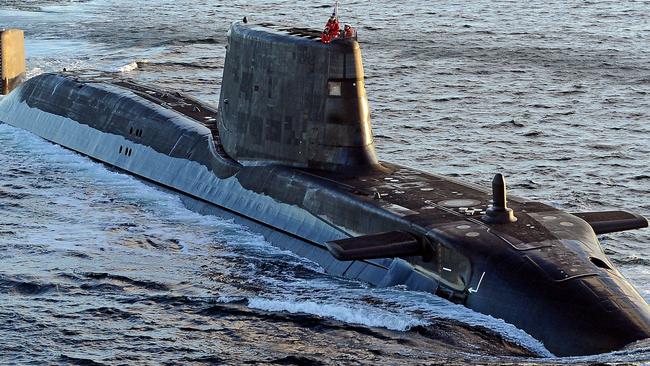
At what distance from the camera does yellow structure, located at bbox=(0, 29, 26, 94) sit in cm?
4806

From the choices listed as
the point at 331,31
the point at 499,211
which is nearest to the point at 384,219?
the point at 499,211

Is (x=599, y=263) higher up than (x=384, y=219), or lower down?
lower down

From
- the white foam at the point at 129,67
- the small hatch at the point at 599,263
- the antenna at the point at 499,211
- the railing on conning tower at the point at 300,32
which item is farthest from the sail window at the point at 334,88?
the white foam at the point at 129,67

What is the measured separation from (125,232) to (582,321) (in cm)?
1308

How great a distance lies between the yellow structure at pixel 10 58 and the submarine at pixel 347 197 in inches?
Result: 387

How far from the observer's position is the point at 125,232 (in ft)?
100

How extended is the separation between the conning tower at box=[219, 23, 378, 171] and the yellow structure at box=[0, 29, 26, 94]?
2039 cm

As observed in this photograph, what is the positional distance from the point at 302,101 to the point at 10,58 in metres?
23.0

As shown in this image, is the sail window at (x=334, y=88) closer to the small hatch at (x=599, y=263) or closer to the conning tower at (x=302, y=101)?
the conning tower at (x=302, y=101)

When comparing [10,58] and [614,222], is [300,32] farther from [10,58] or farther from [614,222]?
[10,58]

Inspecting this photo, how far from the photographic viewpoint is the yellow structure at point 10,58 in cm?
4806

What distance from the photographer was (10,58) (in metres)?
48.3

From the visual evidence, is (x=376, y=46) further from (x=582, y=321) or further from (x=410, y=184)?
(x=582, y=321)

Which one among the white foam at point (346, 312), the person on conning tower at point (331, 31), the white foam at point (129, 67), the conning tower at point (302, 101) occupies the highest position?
the person on conning tower at point (331, 31)
